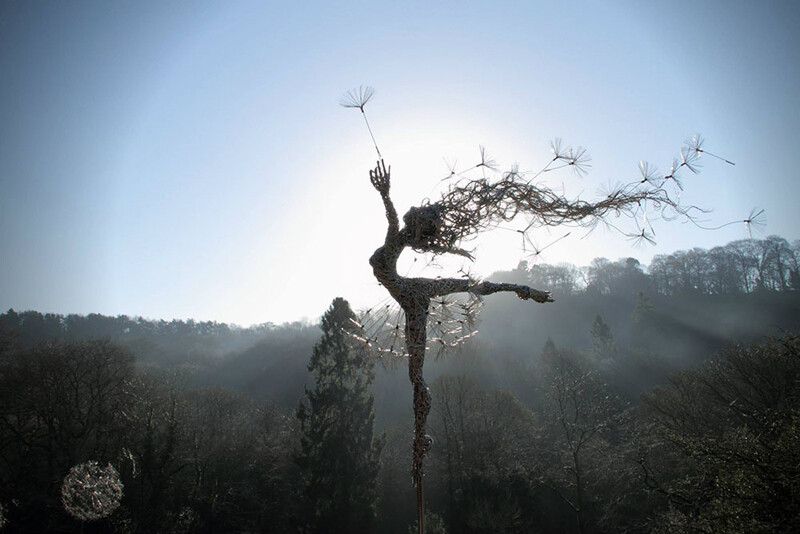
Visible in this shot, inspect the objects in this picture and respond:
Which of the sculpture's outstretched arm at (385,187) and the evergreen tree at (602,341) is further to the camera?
the evergreen tree at (602,341)

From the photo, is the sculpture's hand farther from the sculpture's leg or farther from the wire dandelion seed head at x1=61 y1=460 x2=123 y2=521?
the wire dandelion seed head at x1=61 y1=460 x2=123 y2=521

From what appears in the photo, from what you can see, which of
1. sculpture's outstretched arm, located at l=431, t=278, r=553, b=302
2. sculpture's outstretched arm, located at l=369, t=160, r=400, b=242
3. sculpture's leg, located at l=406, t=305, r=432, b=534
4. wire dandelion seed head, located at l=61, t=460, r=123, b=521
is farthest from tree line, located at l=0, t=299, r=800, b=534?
sculpture's outstretched arm, located at l=369, t=160, r=400, b=242

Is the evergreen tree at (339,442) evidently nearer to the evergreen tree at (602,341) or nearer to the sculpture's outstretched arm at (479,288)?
the sculpture's outstretched arm at (479,288)

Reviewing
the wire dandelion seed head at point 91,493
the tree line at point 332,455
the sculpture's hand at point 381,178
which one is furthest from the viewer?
the tree line at point 332,455

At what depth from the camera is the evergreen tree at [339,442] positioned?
1656cm

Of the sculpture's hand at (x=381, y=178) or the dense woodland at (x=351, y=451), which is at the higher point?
the sculpture's hand at (x=381, y=178)

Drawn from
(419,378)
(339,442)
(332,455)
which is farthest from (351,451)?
(419,378)

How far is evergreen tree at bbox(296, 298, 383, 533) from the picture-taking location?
1656 centimetres

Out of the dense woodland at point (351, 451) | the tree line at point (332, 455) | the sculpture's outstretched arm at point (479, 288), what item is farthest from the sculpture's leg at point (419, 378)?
Answer: the tree line at point (332, 455)

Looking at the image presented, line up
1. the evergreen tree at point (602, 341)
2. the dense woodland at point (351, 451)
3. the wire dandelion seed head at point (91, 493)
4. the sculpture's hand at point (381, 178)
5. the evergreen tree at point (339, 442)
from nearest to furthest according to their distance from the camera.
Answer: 1. the sculpture's hand at point (381, 178)
2. the dense woodland at point (351, 451)
3. the wire dandelion seed head at point (91, 493)
4. the evergreen tree at point (339, 442)
5. the evergreen tree at point (602, 341)

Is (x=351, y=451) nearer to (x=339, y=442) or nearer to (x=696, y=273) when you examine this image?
(x=339, y=442)

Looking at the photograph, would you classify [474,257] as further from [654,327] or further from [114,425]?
[654,327]

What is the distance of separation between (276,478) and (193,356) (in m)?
35.8

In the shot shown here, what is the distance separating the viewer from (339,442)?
17375mm
